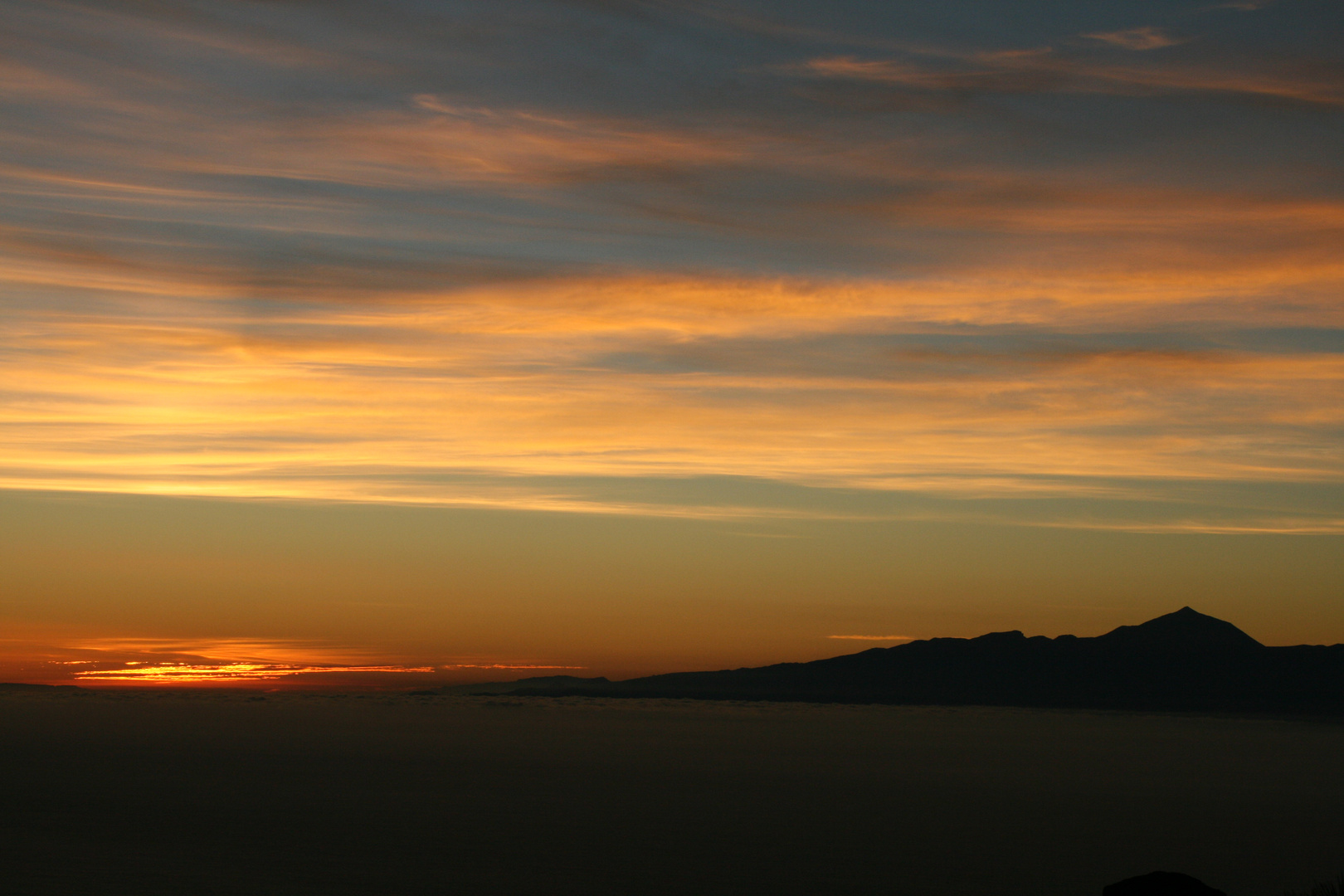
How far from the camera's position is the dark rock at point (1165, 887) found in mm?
33344

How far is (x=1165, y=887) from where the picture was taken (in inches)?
1324

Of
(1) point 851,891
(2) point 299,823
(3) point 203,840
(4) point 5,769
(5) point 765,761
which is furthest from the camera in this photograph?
(5) point 765,761

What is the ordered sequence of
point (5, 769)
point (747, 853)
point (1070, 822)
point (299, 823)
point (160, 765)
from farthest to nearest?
point (160, 765) → point (5, 769) → point (1070, 822) → point (299, 823) → point (747, 853)

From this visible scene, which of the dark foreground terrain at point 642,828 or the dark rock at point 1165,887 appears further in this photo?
the dark foreground terrain at point 642,828

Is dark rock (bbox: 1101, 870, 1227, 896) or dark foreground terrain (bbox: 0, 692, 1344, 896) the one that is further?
dark foreground terrain (bbox: 0, 692, 1344, 896)

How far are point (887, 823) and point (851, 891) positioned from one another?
29875 millimetres

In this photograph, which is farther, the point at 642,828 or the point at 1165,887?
the point at 642,828

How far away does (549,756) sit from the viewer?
168m

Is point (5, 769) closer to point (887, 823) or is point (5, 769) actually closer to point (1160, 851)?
point (887, 823)

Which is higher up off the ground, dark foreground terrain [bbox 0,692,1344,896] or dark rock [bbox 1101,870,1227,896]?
dark rock [bbox 1101,870,1227,896]

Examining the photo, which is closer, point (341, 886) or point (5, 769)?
point (341, 886)

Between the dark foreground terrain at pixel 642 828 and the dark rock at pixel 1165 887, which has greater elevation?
the dark rock at pixel 1165 887

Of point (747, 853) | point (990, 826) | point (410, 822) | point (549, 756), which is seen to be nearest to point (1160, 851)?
point (990, 826)

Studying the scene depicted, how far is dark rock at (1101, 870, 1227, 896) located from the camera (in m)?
33.3
